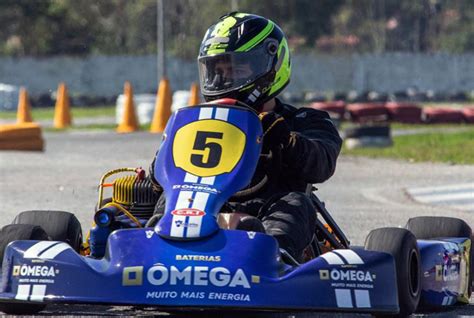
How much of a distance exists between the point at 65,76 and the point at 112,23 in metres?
13.6

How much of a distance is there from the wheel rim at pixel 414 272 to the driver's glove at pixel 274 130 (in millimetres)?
669

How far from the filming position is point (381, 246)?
5125mm

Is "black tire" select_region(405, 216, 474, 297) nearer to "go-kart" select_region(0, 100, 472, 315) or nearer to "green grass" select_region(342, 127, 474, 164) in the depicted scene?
"go-kart" select_region(0, 100, 472, 315)

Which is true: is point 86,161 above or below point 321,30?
above

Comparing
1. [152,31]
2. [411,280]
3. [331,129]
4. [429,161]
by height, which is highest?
[331,129]

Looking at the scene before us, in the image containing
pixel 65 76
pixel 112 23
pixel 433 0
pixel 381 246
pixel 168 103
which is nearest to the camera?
pixel 381 246

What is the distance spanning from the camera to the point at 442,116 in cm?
2380

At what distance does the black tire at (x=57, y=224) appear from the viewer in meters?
5.82

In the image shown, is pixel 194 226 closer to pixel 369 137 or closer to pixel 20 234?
pixel 20 234

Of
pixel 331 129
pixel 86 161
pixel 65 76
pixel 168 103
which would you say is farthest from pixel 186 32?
pixel 331 129

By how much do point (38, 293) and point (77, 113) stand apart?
26.9m

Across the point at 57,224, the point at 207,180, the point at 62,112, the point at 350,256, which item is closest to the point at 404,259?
the point at 350,256

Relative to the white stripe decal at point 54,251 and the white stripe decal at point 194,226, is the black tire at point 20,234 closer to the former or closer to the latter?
the white stripe decal at point 54,251

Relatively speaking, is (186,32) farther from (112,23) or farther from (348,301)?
(348,301)
